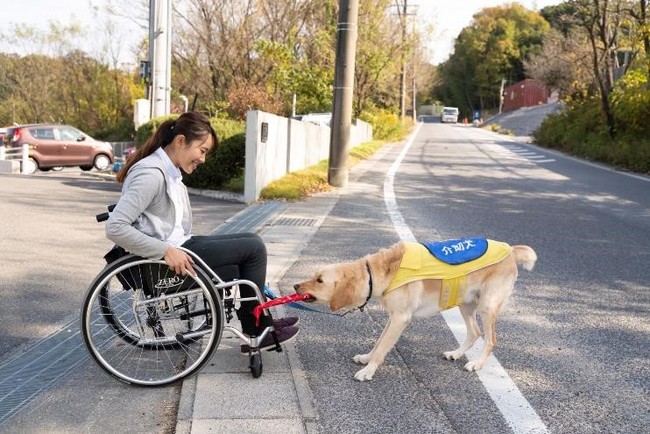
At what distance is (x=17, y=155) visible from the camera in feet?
62.9

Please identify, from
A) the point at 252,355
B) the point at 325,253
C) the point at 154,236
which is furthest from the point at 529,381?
the point at 325,253

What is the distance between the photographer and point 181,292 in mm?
3486

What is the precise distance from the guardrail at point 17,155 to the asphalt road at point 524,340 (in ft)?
43.4

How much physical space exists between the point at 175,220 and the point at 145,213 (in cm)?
18

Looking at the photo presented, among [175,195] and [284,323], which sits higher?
[175,195]

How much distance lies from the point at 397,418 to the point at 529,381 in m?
1.00

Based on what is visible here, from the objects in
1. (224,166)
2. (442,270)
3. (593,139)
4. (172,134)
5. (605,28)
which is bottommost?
(442,270)

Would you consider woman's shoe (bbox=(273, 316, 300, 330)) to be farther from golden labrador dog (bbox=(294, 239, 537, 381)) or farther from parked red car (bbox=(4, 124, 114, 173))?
parked red car (bbox=(4, 124, 114, 173))

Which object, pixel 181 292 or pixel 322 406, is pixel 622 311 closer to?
pixel 322 406

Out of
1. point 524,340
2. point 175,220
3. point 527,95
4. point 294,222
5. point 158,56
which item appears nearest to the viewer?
point 175,220

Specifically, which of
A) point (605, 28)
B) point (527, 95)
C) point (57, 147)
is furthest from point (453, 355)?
point (527, 95)

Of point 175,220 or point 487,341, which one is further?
point 487,341

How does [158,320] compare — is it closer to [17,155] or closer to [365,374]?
[365,374]

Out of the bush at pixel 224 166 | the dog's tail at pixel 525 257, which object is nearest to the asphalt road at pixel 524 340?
the dog's tail at pixel 525 257
